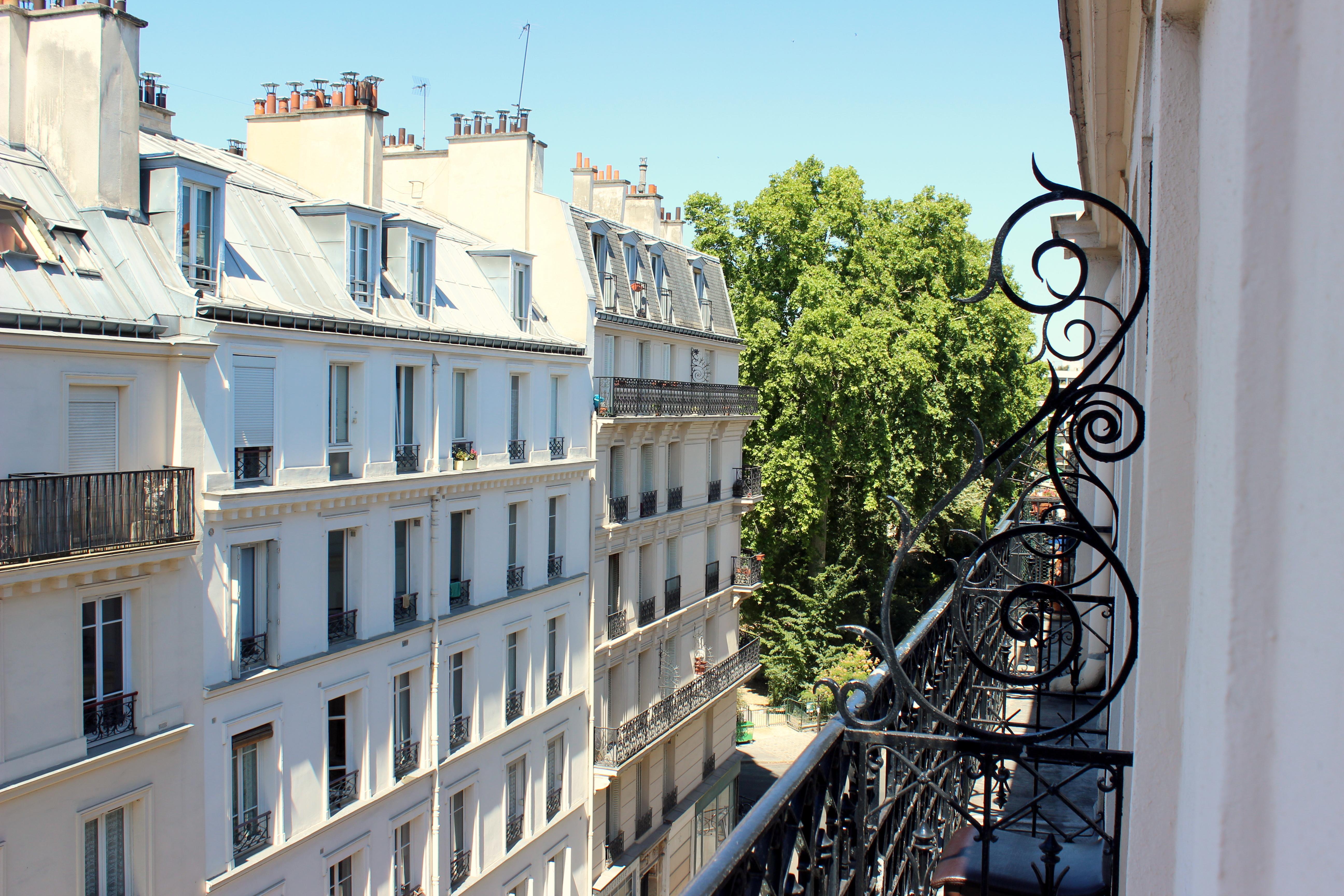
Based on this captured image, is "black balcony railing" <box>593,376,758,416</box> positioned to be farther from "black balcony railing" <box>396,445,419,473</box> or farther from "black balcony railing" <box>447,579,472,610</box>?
"black balcony railing" <box>396,445,419,473</box>

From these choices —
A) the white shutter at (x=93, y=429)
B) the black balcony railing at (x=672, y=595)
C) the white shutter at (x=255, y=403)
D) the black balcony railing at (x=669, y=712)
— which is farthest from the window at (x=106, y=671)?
the black balcony railing at (x=672, y=595)

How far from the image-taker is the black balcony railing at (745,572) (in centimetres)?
3300

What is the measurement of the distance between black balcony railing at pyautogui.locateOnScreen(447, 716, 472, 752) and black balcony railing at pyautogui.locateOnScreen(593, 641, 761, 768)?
490cm

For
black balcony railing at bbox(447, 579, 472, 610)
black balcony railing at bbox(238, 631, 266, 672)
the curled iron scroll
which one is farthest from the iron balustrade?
the curled iron scroll

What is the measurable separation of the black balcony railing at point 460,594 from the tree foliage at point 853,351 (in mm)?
14895

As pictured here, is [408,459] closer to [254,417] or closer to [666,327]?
[254,417]

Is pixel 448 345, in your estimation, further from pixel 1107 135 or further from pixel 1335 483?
pixel 1335 483

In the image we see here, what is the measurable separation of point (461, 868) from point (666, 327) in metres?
13.7

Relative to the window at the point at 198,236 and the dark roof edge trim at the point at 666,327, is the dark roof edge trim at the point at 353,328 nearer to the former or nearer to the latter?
the window at the point at 198,236

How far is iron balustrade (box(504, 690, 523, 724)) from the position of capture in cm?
2130

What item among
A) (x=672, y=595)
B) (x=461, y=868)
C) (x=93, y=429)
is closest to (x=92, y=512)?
(x=93, y=429)

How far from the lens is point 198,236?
1516 cm

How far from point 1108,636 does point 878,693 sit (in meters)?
3.19

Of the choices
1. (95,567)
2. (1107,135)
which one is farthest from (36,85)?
(1107,135)
